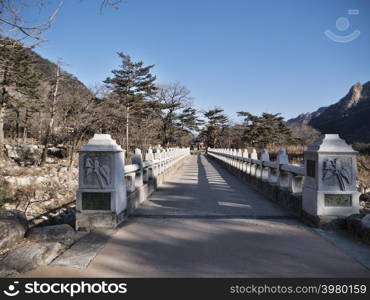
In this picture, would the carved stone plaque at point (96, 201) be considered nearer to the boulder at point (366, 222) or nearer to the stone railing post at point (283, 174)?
the boulder at point (366, 222)

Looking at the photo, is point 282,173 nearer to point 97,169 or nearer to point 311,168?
point 311,168

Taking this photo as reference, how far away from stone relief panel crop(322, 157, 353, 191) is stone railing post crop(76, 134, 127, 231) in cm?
403

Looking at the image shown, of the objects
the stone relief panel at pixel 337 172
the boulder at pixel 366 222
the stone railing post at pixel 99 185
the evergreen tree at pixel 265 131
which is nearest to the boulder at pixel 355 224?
the boulder at pixel 366 222

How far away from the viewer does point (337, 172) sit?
5.28 metres

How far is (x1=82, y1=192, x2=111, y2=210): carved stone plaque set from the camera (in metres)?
5.37

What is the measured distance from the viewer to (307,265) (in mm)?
3680

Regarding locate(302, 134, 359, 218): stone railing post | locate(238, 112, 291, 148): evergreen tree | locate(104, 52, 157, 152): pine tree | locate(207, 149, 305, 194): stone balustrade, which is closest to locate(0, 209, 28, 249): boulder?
locate(302, 134, 359, 218): stone railing post

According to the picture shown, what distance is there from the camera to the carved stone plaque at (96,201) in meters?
5.37

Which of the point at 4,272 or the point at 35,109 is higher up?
the point at 35,109

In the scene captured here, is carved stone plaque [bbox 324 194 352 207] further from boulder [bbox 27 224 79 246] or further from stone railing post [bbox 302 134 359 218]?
boulder [bbox 27 224 79 246]

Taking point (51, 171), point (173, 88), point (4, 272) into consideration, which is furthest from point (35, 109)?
point (173, 88)

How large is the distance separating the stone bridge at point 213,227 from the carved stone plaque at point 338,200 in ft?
0.06

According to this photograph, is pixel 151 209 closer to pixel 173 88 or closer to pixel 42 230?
pixel 42 230

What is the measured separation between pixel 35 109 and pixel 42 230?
82.1 ft
